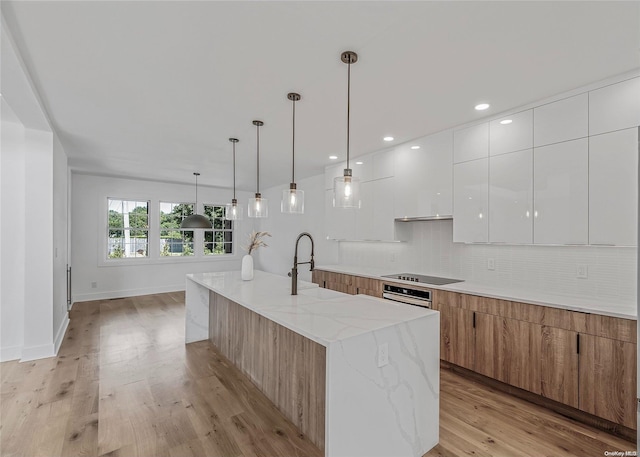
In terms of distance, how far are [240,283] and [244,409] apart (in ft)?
3.78

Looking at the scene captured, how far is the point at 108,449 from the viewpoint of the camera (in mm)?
2002

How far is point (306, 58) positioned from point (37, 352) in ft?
13.8

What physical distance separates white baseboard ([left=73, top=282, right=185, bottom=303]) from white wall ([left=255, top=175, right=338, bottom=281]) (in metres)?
2.24

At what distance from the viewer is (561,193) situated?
258cm

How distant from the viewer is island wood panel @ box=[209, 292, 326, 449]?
6.68 feet

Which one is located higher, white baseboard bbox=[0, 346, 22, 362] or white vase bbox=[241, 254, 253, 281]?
white vase bbox=[241, 254, 253, 281]

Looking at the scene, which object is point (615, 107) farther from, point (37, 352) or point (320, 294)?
point (37, 352)

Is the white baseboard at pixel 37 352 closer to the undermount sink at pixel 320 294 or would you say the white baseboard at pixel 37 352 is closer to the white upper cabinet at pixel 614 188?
the undermount sink at pixel 320 294

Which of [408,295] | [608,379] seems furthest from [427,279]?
[608,379]

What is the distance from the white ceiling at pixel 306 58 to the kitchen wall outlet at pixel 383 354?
1788 millimetres

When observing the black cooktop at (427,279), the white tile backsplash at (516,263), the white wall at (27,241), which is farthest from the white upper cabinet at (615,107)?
the white wall at (27,241)

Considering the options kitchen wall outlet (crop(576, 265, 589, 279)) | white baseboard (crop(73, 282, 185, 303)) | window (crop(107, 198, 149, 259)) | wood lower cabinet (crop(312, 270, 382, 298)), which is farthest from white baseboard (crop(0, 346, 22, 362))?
kitchen wall outlet (crop(576, 265, 589, 279))

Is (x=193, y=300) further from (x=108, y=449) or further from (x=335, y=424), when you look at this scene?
(x=335, y=424)

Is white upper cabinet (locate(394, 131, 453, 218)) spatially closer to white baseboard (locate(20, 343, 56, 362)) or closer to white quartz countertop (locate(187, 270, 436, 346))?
white quartz countertop (locate(187, 270, 436, 346))
